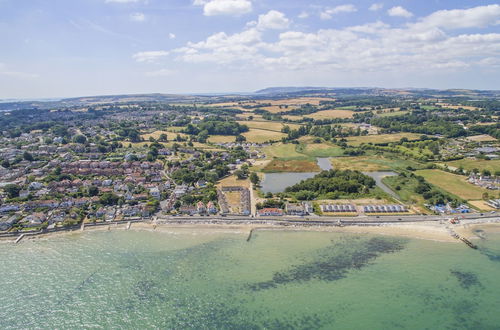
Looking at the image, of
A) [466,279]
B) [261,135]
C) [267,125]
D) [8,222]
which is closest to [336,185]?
[466,279]

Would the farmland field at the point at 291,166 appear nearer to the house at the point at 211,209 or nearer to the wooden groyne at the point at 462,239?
the house at the point at 211,209

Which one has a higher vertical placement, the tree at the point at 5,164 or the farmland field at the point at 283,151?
the tree at the point at 5,164

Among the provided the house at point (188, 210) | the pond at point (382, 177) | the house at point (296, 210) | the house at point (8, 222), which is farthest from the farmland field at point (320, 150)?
the house at point (8, 222)

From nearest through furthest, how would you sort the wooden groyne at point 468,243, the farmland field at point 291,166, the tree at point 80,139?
1. the wooden groyne at point 468,243
2. the farmland field at point 291,166
3. the tree at point 80,139

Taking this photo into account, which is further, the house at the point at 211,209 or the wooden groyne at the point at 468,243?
the house at the point at 211,209

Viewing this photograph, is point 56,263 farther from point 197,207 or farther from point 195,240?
point 197,207

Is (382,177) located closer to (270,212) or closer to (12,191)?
(270,212)

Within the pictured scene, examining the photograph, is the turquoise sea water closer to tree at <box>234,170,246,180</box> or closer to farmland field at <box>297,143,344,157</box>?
tree at <box>234,170,246,180</box>
